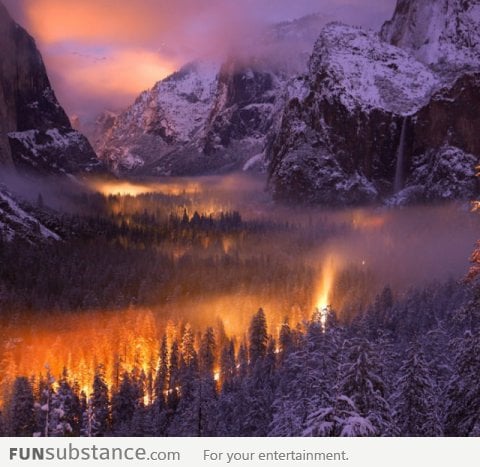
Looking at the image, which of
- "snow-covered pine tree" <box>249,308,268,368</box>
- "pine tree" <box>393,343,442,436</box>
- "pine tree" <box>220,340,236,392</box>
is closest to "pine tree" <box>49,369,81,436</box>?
"pine tree" <box>220,340,236,392</box>

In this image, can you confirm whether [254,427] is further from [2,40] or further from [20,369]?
[2,40]

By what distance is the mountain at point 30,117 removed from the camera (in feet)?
140

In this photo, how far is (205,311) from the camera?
3906 centimetres

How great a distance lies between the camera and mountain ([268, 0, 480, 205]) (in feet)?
379

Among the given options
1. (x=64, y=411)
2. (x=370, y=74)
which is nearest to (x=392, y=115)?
(x=370, y=74)

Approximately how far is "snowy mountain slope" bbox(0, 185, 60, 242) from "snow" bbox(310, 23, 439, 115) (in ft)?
282

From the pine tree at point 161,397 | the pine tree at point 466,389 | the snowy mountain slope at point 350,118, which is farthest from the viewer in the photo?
A: the snowy mountain slope at point 350,118

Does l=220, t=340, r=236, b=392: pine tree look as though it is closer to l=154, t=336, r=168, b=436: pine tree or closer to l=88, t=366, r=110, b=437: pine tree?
l=154, t=336, r=168, b=436: pine tree

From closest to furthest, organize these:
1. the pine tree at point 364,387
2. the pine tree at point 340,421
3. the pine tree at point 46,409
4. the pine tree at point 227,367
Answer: the pine tree at point 340,421 → the pine tree at point 364,387 → the pine tree at point 46,409 → the pine tree at point 227,367

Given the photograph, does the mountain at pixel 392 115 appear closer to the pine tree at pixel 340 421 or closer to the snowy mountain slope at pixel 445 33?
Answer: the snowy mountain slope at pixel 445 33

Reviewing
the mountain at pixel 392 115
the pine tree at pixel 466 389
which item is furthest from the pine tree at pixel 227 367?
the mountain at pixel 392 115

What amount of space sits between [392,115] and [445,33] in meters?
26.3

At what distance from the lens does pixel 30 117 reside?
6869cm

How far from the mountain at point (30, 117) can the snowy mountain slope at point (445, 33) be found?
281ft
